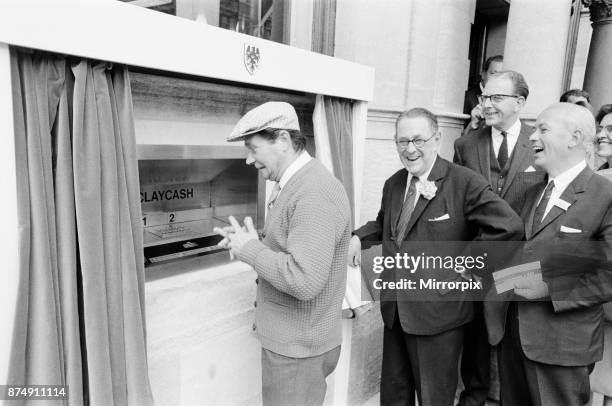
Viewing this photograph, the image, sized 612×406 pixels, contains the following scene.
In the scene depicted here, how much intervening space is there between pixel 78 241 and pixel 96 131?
401 millimetres

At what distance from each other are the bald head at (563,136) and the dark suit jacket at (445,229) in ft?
0.89

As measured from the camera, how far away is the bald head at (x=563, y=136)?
71.9 inches

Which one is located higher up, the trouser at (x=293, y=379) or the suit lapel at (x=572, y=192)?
the suit lapel at (x=572, y=192)

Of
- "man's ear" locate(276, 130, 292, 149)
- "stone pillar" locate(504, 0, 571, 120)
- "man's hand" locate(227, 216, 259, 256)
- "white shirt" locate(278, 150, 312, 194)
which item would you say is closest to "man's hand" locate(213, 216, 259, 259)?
"man's hand" locate(227, 216, 259, 256)

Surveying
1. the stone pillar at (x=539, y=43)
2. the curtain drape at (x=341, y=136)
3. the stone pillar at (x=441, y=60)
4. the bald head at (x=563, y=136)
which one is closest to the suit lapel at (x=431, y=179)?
the bald head at (x=563, y=136)

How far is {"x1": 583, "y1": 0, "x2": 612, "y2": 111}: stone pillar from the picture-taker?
538 centimetres

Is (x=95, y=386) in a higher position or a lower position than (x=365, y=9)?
lower

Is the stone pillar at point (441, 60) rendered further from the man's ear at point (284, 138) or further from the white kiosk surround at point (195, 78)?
the man's ear at point (284, 138)

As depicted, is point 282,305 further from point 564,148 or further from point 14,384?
point 564,148

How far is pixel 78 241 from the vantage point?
1.58m

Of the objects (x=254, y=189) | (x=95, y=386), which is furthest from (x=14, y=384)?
(x=254, y=189)

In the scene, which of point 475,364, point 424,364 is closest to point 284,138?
point 424,364

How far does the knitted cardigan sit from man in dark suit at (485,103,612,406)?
2.85ft

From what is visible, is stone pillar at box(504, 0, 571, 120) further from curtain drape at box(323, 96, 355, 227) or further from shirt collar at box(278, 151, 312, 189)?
shirt collar at box(278, 151, 312, 189)
